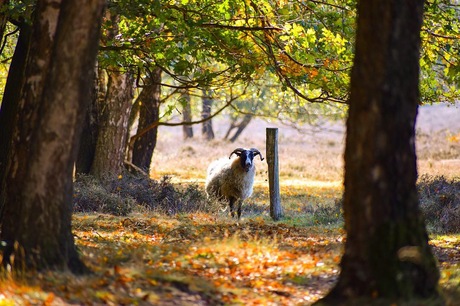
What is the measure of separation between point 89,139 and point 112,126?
2.54 ft

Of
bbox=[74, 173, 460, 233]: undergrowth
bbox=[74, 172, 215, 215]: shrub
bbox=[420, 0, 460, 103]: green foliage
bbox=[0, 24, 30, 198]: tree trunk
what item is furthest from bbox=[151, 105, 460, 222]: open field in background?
bbox=[0, 24, 30, 198]: tree trunk

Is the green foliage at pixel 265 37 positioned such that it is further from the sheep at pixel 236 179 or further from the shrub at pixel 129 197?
the sheep at pixel 236 179

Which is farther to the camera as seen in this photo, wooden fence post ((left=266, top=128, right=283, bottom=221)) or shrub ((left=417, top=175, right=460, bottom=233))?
wooden fence post ((left=266, top=128, right=283, bottom=221))

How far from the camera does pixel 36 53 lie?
834 cm

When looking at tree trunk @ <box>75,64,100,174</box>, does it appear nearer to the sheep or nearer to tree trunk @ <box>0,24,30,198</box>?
the sheep

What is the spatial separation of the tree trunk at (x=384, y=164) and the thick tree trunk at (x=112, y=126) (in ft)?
44.8

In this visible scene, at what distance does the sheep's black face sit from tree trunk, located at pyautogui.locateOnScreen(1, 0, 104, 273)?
1124cm

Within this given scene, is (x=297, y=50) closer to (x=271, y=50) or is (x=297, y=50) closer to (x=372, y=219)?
(x=271, y=50)

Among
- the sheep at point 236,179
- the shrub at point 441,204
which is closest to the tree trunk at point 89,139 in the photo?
the sheep at point 236,179

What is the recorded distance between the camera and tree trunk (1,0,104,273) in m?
7.72

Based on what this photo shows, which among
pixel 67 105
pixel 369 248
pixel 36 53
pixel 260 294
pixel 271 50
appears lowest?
pixel 260 294

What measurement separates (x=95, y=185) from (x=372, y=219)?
40.8 feet

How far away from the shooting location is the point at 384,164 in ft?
22.9

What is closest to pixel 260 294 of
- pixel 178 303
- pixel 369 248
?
pixel 178 303
